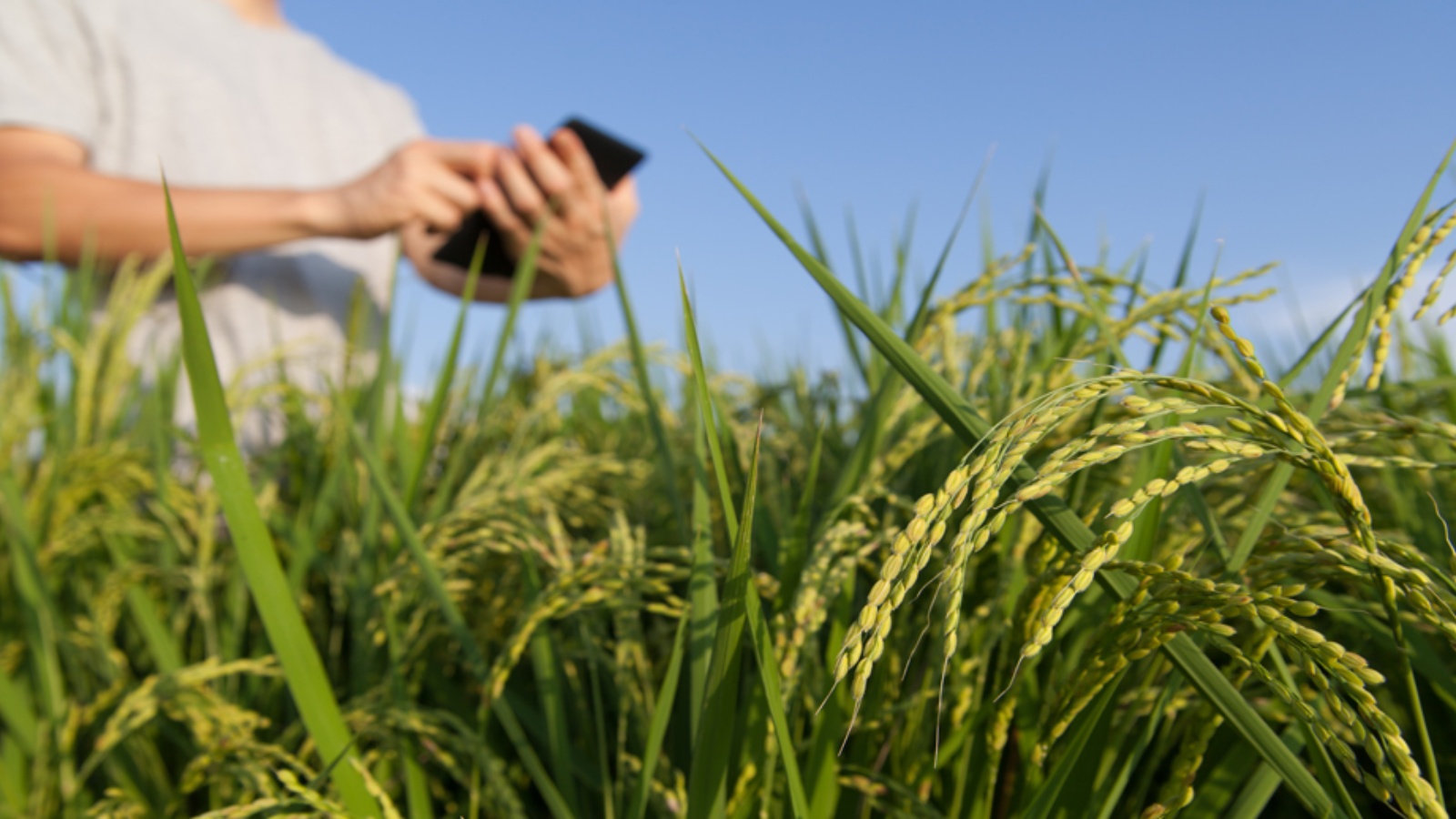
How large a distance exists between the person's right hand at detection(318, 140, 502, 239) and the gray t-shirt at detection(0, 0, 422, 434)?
0.32 meters

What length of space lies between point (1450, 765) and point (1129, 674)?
317 millimetres

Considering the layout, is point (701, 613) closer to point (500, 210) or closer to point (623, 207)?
point (500, 210)

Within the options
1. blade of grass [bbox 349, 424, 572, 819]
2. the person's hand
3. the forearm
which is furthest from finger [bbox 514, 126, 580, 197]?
blade of grass [bbox 349, 424, 572, 819]

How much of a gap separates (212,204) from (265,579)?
1.87m

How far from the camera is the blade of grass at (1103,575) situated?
0.46 m

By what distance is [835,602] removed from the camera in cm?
72

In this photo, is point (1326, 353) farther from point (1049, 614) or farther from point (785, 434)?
point (1049, 614)

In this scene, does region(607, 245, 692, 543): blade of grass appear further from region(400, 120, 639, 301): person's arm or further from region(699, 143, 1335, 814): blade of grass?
region(400, 120, 639, 301): person's arm

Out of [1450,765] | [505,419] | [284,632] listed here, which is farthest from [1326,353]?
[284,632]

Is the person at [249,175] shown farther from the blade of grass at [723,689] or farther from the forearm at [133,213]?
the blade of grass at [723,689]

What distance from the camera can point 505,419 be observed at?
1751 millimetres

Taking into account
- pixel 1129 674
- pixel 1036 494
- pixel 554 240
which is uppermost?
pixel 554 240

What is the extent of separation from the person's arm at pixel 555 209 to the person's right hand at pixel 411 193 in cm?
5

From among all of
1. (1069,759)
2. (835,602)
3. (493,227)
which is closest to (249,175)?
(493,227)
